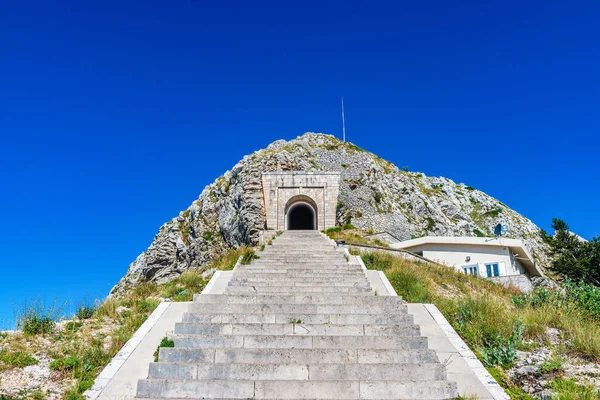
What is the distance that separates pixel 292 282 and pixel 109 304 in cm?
487

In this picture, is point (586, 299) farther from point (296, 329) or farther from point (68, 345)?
point (68, 345)

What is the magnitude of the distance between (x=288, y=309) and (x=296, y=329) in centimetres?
92

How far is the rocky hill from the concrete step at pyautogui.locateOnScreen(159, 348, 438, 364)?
76.9 ft

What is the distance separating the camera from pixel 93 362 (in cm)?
774

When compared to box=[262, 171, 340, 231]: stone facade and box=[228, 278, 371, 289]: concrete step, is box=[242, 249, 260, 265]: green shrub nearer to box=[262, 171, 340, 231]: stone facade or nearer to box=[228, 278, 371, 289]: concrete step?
box=[228, 278, 371, 289]: concrete step

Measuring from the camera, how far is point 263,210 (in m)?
32.7

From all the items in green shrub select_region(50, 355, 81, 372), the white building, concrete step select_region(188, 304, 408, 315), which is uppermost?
the white building

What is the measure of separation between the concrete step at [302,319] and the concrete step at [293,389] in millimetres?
2181

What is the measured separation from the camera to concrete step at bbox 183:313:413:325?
28.9ft

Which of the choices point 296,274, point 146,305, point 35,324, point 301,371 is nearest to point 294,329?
point 301,371

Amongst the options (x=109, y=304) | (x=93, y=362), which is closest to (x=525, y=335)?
(x=93, y=362)

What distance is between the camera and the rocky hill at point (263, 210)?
111 ft

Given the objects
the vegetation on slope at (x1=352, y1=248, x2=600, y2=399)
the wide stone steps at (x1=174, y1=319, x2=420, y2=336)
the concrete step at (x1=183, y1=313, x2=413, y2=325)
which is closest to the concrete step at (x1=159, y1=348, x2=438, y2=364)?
the wide stone steps at (x1=174, y1=319, x2=420, y2=336)

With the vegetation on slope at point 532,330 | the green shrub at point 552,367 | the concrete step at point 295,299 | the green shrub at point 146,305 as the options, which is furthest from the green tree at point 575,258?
the green shrub at point 146,305
